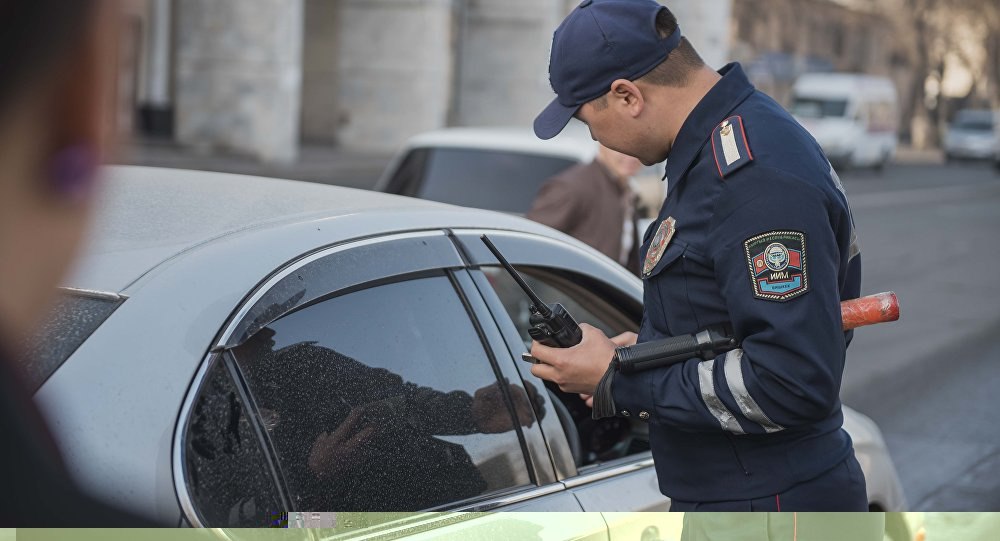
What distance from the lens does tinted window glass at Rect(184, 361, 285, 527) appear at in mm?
1847

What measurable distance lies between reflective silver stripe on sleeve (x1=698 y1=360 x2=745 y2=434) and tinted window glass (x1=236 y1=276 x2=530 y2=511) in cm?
50

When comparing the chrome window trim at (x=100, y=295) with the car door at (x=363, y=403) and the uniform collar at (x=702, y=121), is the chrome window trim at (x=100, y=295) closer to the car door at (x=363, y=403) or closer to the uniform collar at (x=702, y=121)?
the car door at (x=363, y=403)

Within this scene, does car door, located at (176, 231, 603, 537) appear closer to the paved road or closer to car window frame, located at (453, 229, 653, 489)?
car window frame, located at (453, 229, 653, 489)

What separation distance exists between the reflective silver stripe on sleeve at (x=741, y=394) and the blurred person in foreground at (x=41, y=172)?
1.59m

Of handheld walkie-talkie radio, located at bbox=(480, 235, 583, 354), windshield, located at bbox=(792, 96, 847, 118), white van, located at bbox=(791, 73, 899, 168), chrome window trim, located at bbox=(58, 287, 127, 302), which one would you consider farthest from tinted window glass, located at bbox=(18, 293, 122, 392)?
windshield, located at bbox=(792, 96, 847, 118)

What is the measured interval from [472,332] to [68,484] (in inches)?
73.3

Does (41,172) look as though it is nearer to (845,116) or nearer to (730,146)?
(730,146)

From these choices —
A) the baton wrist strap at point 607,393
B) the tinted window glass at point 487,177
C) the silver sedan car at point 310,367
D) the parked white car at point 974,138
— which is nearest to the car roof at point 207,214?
the silver sedan car at point 310,367

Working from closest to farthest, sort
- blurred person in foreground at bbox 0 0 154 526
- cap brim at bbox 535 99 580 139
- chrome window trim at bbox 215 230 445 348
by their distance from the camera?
1. blurred person in foreground at bbox 0 0 154 526
2. chrome window trim at bbox 215 230 445 348
3. cap brim at bbox 535 99 580 139

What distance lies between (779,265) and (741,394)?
0.82 ft

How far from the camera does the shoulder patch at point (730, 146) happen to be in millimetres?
2219


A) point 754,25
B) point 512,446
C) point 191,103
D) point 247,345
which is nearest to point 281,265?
point 247,345

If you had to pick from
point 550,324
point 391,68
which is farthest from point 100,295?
point 391,68

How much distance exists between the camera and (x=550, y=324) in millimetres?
2410
